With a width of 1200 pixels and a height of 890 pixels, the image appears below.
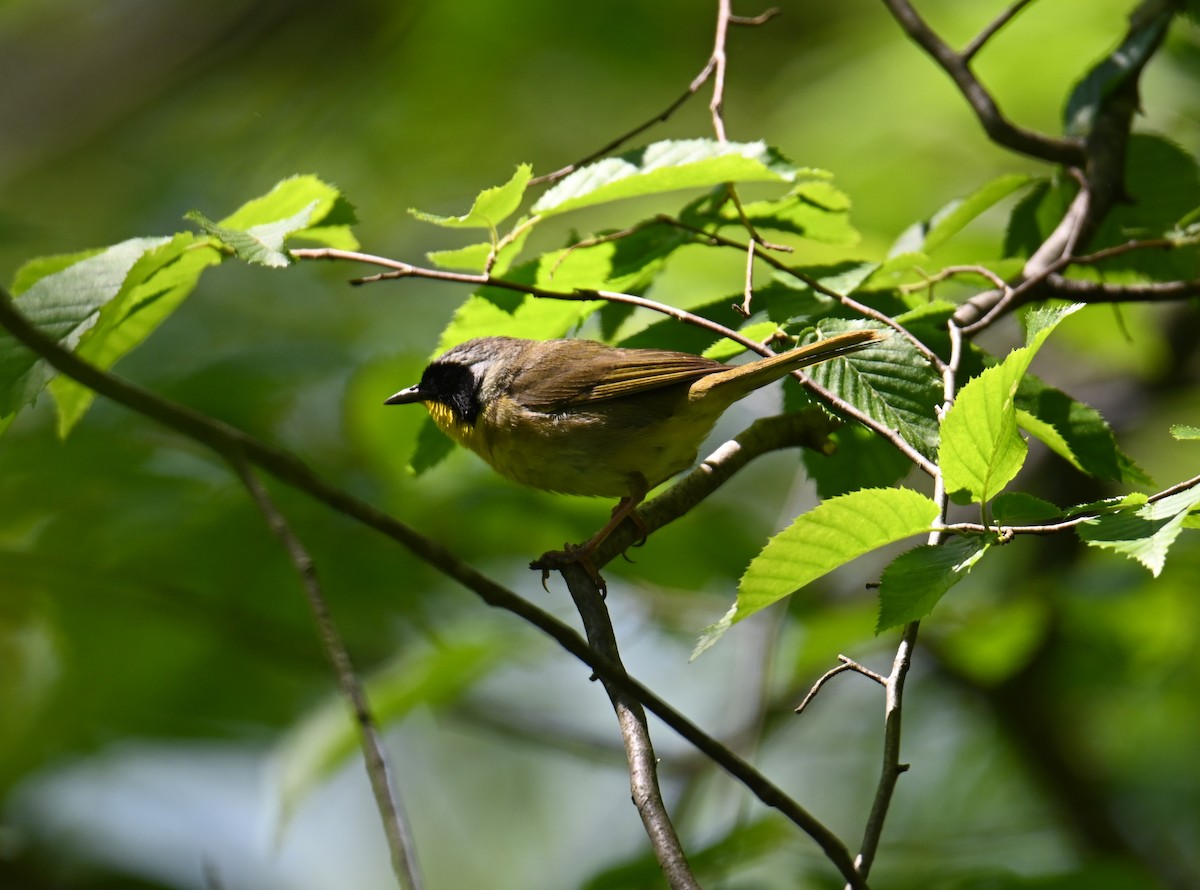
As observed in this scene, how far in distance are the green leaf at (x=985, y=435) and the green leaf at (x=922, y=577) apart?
103mm

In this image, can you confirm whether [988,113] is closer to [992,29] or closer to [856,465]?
[992,29]

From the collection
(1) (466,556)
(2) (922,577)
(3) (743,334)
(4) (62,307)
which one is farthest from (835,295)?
(1) (466,556)

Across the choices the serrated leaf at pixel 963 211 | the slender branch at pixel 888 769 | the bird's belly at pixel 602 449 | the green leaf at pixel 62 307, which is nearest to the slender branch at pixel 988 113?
the serrated leaf at pixel 963 211

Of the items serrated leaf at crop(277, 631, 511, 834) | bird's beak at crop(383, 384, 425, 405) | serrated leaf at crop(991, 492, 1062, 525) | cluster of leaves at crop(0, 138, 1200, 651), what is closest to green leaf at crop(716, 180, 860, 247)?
cluster of leaves at crop(0, 138, 1200, 651)

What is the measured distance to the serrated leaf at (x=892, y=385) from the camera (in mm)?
2449

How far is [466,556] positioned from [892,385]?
120 inches

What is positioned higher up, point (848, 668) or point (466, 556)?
point (466, 556)

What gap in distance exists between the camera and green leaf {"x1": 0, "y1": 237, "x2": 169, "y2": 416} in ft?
7.85

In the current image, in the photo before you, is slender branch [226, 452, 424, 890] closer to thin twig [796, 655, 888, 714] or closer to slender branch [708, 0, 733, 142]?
thin twig [796, 655, 888, 714]

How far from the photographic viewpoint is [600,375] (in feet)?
13.3

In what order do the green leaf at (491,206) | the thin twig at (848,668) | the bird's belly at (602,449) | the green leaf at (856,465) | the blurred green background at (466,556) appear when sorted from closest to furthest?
the thin twig at (848,668) < the green leaf at (491,206) < the green leaf at (856,465) < the bird's belly at (602,449) < the blurred green background at (466,556)

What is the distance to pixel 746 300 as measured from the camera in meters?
2.71

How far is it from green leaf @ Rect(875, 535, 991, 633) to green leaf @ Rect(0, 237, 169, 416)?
5.57 ft

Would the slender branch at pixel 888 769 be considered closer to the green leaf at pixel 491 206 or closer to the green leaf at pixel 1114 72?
the green leaf at pixel 491 206
